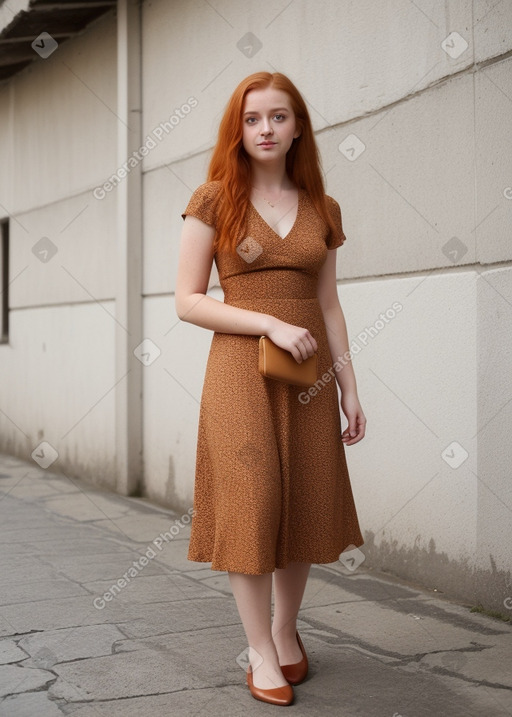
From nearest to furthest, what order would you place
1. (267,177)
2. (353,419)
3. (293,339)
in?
(293,339) → (267,177) → (353,419)

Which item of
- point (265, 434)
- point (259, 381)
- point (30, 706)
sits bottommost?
point (30, 706)

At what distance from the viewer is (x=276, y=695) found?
10.1 ft

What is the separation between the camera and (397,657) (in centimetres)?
360

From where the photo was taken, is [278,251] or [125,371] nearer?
[278,251]

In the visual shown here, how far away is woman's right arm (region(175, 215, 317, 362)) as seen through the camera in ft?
9.79

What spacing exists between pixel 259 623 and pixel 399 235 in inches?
89.0

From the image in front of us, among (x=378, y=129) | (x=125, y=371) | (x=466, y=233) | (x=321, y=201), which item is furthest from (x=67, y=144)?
(x=321, y=201)

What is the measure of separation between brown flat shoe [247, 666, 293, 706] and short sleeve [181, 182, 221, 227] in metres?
1.45

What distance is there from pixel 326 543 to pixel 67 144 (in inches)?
250

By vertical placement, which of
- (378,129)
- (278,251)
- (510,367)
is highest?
(378,129)

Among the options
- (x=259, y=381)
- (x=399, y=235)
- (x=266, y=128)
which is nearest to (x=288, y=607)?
(x=259, y=381)

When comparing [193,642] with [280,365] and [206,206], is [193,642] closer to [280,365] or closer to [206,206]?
[280,365]

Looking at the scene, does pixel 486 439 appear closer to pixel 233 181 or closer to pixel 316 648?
pixel 316 648

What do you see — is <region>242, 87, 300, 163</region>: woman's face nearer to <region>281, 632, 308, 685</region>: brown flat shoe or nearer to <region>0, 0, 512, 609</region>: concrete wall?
<region>0, 0, 512, 609</region>: concrete wall
